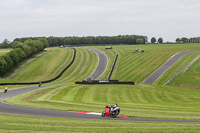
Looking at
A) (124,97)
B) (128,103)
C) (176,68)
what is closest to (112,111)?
(128,103)

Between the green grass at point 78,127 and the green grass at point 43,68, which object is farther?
the green grass at point 43,68

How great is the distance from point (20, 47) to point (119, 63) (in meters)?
53.9

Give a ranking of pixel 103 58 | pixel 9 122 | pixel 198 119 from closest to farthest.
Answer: pixel 9 122, pixel 198 119, pixel 103 58

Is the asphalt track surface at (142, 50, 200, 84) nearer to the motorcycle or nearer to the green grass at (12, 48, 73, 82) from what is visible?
the green grass at (12, 48, 73, 82)

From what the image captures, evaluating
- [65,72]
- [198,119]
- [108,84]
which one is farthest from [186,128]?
[65,72]

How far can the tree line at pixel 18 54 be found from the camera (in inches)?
4172

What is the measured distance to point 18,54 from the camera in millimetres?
123125

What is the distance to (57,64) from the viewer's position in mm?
115562

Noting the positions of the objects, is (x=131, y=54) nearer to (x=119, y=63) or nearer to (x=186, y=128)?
(x=119, y=63)

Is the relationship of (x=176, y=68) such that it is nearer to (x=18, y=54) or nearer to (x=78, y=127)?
(x=78, y=127)

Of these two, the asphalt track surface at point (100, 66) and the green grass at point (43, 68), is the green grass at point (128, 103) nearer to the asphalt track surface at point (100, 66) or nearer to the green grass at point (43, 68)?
the asphalt track surface at point (100, 66)

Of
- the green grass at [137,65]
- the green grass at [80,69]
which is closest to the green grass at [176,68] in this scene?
the green grass at [137,65]

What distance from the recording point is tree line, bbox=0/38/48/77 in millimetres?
105956

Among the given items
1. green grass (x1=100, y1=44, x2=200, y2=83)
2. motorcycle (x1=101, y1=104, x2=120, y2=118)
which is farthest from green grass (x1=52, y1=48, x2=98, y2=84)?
motorcycle (x1=101, y1=104, x2=120, y2=118)
